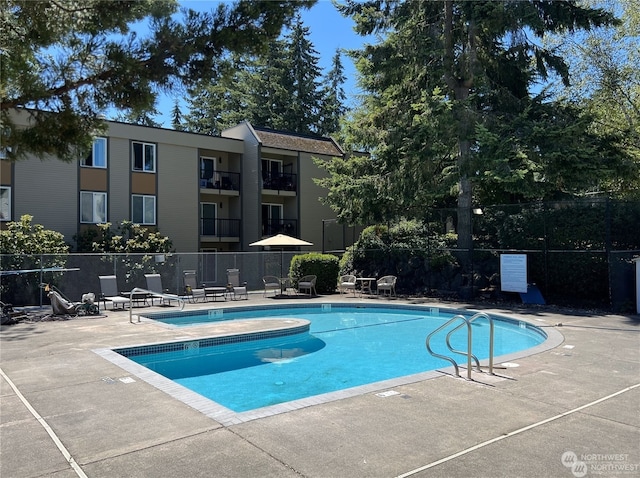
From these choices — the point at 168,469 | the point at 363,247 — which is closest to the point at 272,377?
the point at 168,469

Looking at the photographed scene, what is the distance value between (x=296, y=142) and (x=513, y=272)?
17818mm

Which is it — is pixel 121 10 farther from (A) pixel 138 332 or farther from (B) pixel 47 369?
(A) pixel 138 332

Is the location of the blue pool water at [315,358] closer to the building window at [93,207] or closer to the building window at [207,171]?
the building window at [93,207]

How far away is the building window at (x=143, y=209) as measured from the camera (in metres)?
24.3

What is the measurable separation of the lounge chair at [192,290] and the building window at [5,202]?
8298 millimetres

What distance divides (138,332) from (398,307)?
8.88 metres

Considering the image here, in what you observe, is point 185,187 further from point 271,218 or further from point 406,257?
point 406,257

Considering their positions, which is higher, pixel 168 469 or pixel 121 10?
pixel 121 10

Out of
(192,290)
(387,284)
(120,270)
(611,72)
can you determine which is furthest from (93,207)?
(611,72)

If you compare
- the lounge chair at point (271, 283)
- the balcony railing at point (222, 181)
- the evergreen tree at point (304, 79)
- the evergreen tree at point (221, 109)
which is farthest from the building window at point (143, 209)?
the evergreen tree at point (304, 79)

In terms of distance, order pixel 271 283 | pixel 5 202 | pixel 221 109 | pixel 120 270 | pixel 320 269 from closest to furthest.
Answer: pixel 120 270
pixel 5 202
pixel 320 269
pixel 271 283
pixel 221 109

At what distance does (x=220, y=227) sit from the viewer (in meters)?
28.2

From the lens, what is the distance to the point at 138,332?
11.0 m

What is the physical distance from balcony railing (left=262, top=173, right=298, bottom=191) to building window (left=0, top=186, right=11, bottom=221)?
489 inches
